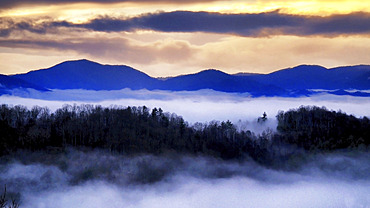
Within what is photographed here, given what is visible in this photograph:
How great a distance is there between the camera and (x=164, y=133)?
5428 inches

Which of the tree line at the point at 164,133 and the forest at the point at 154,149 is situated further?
the tree line at the point at 164,133

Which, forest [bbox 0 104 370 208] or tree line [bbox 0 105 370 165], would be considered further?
tree line [bbox 0 105 370 165]

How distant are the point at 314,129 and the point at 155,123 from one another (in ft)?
189

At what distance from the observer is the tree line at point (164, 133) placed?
121 meters

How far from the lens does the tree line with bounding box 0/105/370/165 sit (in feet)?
396

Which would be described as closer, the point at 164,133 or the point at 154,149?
the point at 154,149

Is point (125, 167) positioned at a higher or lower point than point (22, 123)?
lower

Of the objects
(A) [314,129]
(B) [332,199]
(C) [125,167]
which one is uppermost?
(A) [314,129]

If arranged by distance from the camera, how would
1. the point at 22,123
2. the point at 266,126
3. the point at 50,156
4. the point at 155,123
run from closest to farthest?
1. the point at 50,156
2. the point at 22,123
3. the point at 155,123
4. the point at 266,126

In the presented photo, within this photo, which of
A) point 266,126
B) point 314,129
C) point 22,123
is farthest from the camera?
Result: point 266,126

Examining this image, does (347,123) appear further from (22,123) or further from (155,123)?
(22,123)

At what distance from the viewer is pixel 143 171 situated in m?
129

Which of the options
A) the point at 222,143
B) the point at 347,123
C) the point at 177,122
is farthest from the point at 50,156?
the point at 347,123

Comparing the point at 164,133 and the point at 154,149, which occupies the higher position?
the point at 164,133
